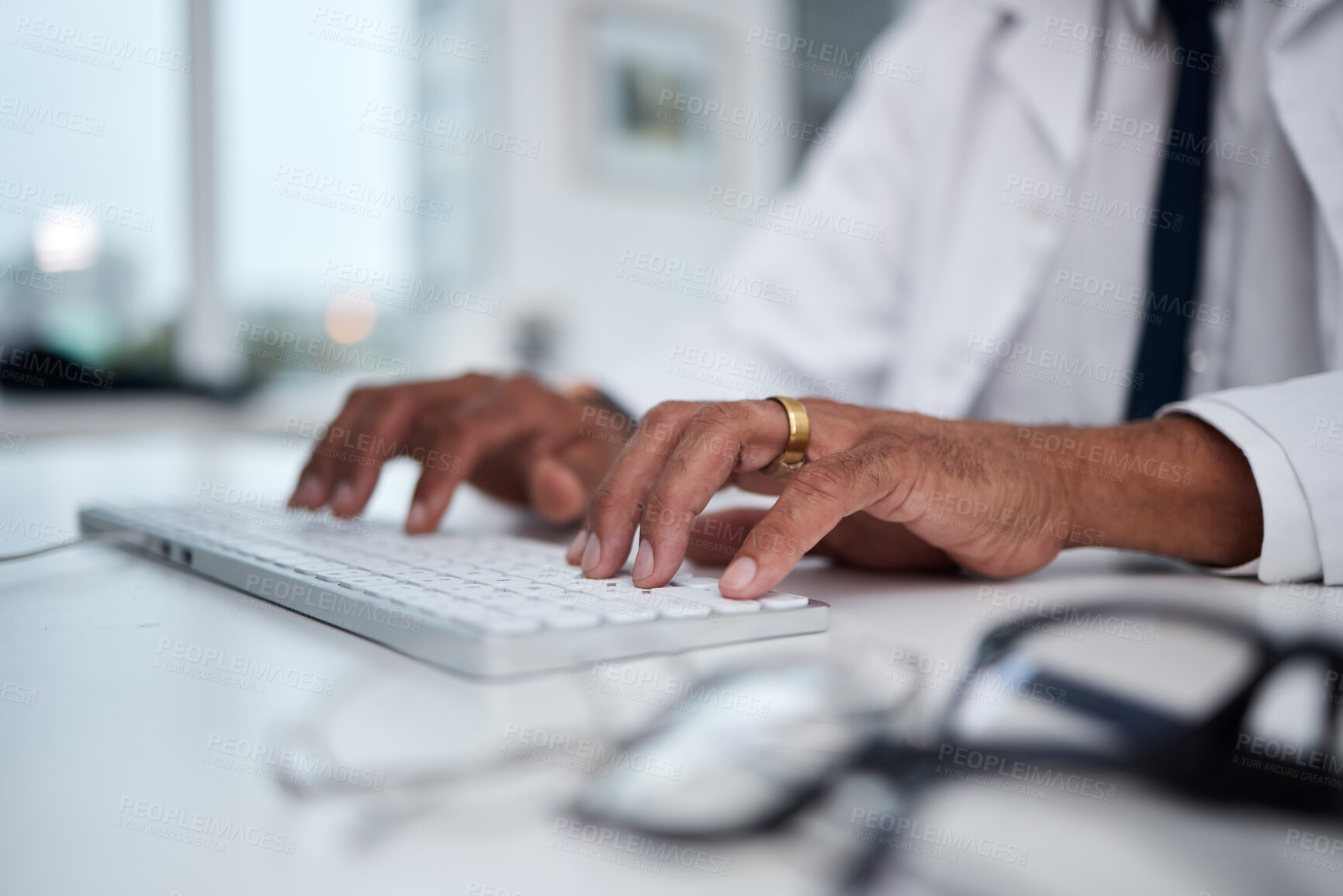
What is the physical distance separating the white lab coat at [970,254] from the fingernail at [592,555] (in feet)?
1.32

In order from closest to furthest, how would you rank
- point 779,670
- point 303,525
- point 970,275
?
1. point 779,670
2. point 303,525
3. point 970,275

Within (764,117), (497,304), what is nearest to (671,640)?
(497,304)

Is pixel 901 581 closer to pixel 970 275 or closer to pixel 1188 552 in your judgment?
pixel 1188 552

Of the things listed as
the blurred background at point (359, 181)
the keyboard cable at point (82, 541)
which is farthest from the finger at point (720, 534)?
the blurred background at point (359, 181)

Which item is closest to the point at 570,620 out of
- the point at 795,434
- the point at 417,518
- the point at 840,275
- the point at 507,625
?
the point at 507,625

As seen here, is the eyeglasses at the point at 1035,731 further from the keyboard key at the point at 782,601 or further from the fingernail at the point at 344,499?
the fingernail at the point at 344,499

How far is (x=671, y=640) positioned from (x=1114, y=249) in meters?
0.83

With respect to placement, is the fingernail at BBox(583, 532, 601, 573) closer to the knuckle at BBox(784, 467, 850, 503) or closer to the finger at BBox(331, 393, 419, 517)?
the knuckle at BBox(784, 467, 850, 503)

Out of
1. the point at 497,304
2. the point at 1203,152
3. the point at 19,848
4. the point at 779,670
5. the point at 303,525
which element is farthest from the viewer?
the point at 497,304

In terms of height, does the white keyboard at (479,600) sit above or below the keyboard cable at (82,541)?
above

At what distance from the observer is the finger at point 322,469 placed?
826 mm

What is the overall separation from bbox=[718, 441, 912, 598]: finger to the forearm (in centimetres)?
12

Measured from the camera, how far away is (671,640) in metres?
0.42

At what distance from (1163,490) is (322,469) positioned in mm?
676
